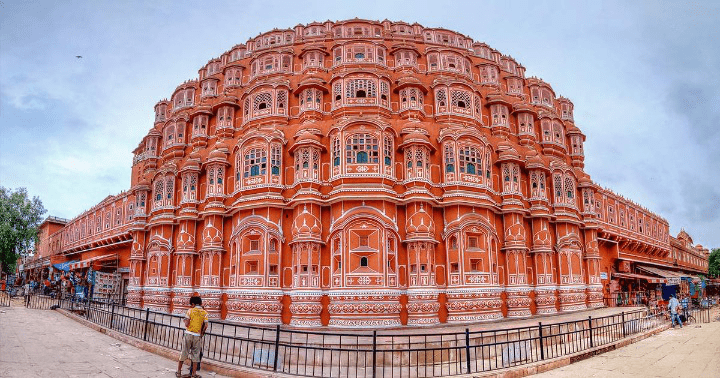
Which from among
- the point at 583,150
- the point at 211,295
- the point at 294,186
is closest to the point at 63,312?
the point at 211,295

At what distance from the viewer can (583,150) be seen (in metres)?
34.9

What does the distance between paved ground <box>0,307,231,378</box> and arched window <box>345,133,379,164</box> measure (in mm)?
12896

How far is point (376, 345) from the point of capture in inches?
469

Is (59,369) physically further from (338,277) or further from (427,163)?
(427,163)

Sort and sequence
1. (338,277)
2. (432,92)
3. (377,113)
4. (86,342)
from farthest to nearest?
(432,92) → (377,113) → (338,277) → (86,342)

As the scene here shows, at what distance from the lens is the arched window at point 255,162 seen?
23.8 metres

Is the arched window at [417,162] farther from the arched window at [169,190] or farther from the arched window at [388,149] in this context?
the arched window at [169,190]

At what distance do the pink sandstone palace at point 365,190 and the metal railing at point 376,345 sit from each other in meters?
3.58

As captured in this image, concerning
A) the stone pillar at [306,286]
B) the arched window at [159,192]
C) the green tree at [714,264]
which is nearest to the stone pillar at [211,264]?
the stone pillar at [306,286]

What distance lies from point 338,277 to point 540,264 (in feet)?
43.6

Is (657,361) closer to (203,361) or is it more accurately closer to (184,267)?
(203,361)

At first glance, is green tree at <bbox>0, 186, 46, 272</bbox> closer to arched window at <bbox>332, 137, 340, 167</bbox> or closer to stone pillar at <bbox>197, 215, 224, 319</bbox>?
stone pillar at <bbox>197, 215, 224, 319</bbox>

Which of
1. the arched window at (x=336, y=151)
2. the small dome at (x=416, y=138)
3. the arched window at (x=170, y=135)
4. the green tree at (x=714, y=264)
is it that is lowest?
the green tree at (x=714, y=264)

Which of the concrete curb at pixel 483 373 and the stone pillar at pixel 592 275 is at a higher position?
the stone pillar at pixel 592 275
